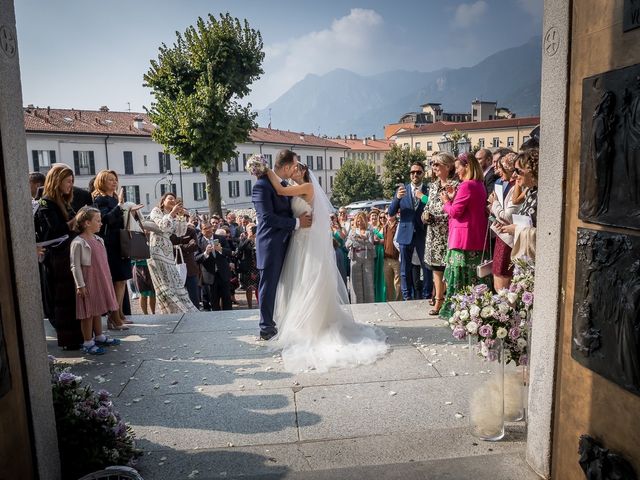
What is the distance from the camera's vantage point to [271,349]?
19.8ft

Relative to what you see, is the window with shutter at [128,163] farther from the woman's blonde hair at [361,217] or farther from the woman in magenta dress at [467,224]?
the woman in magenta dress at [467,224]

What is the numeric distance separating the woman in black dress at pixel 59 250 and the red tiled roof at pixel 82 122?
37551 millimetres

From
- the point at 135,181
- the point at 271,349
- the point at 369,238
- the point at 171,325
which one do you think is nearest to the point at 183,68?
the point at 369,238

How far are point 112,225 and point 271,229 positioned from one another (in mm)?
2567

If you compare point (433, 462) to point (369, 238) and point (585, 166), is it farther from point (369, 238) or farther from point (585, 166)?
point (369, 238)

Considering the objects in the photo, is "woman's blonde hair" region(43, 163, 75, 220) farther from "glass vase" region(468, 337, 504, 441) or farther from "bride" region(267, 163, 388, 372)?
"glass vase" region(468, 337, 504, 441)

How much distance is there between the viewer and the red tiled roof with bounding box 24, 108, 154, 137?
1591 inches

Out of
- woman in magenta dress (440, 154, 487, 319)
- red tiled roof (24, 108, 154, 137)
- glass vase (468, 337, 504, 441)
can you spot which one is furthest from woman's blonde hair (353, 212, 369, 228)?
red tiled roof (24, 108, 154, 137)

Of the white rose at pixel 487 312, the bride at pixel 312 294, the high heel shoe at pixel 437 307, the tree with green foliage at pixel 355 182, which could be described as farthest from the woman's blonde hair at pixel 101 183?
the tree with green foliage at pixel 355 182

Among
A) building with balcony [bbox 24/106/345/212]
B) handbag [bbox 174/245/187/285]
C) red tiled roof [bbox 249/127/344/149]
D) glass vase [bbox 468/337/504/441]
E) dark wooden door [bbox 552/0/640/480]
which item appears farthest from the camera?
red tiled roof [bbox 249/127/344/149]

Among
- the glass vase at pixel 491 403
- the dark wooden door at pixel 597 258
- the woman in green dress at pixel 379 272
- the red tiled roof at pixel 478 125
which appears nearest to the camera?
the dark wooden door at pixel 597 258

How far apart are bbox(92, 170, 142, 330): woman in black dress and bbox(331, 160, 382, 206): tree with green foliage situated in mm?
57415

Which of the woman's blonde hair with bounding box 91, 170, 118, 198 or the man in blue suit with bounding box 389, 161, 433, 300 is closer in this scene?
the woman's blonde hair with bounding box 91, 170, 118, 198

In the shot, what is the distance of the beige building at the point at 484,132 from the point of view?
246ft
